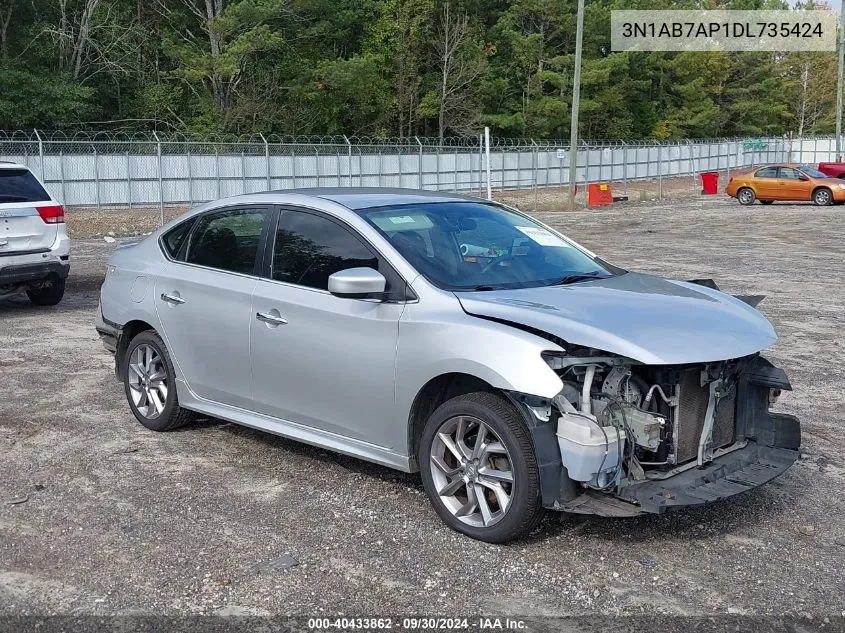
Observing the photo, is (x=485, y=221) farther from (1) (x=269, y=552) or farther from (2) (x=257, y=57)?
(2) (x=257, y=57)

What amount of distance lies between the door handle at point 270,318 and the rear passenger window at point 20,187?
660 centimetres

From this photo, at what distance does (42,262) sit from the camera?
11422 mm

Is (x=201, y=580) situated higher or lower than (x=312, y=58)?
lower

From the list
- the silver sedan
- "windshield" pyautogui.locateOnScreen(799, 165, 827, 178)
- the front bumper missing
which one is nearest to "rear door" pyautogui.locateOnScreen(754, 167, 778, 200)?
"windshield" pyautogui.locateOnScreen(799, 165, 827, 178)

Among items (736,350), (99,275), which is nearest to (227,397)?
(736,350)

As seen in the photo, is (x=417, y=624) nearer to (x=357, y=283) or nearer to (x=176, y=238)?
(x=357, y=283)

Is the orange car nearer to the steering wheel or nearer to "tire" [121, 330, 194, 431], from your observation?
the steering wheel

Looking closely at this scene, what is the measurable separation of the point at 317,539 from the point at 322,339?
110 cm

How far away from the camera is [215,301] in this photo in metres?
6.09

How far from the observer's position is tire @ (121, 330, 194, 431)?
21.6 feet

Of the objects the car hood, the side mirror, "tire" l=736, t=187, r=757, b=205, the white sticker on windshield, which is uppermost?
the white sticker on windshield

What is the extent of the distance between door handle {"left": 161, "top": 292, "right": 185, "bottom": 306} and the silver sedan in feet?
0.03

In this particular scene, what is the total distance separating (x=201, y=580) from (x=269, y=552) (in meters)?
Answer: 0.41

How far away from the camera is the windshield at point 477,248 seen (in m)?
5.30
